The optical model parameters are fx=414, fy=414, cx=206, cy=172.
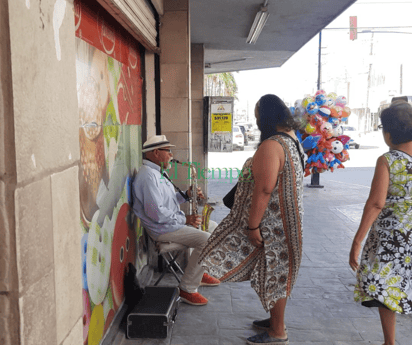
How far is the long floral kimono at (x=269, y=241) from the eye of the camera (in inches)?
115

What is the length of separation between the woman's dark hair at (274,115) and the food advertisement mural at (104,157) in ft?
3.85

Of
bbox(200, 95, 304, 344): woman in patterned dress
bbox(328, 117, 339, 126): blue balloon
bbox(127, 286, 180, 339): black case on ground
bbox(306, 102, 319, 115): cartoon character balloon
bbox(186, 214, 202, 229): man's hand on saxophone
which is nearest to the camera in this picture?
bbox(200, 95, 304, 344): woman in patterned dress

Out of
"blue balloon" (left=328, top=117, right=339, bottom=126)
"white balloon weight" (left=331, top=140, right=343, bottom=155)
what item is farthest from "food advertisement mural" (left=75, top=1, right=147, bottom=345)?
"white balloon weight" (left=331, top=140, right=343, bottom=155)

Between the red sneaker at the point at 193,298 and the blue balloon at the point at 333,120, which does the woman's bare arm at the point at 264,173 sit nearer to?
the red sneaker at the point at 193,298

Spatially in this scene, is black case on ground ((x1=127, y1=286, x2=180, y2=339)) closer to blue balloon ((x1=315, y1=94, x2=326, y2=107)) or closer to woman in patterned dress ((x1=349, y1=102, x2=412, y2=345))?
woman in patterned dress ((x1=349, y1=102, x2=412, y2=345))

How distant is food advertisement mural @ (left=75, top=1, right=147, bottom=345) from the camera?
261cm

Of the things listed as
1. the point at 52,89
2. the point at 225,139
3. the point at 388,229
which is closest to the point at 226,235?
the point at 388,229

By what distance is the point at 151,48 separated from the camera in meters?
4.34

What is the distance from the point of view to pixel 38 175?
108cm

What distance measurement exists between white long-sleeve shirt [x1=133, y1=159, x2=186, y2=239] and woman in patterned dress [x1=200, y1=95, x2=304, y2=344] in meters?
0.72

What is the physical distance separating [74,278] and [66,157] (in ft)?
1.30

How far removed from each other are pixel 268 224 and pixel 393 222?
0.83 m

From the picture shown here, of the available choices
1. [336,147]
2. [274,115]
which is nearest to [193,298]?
[274,115]

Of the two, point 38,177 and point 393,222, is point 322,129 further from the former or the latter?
point 38,177
